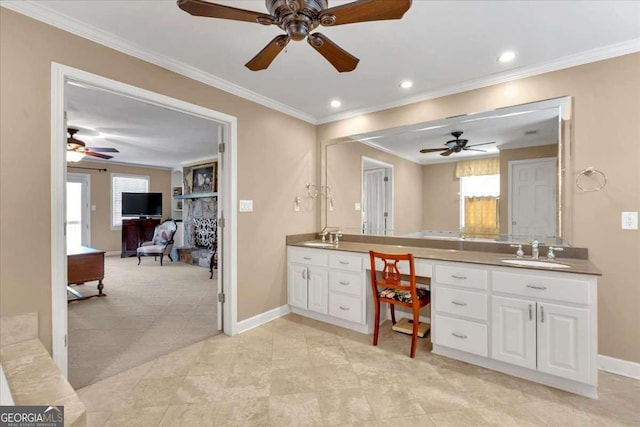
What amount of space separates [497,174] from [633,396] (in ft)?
5.99

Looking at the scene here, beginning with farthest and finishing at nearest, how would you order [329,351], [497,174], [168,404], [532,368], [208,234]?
[208,234], [497,174], [329,351], [532,368], [168,404]

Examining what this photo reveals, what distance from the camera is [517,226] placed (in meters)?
2.63

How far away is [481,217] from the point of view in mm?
2834

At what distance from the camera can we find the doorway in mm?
3416

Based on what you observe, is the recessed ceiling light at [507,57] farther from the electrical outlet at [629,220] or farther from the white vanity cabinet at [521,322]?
the white vanity cabinet at [521,322]

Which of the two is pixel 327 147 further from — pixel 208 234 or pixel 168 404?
pixel 208 234

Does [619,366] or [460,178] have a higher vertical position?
[460,178]

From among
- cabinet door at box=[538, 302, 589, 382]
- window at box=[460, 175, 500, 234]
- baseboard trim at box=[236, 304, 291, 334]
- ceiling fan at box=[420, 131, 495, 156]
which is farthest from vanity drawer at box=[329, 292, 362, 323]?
ceiling fan at box=[420, 131, 495, 156]

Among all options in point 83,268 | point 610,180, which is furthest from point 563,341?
point 83,268

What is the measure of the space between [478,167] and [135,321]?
3965mm

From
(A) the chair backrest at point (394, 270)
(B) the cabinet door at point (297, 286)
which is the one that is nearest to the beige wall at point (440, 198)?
(A) the chair backrest at point (394, 270)

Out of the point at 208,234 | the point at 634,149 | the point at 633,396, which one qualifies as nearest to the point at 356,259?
the point at 633,396

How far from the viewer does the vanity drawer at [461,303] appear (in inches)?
87.1

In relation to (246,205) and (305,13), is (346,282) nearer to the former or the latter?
(246,205)
